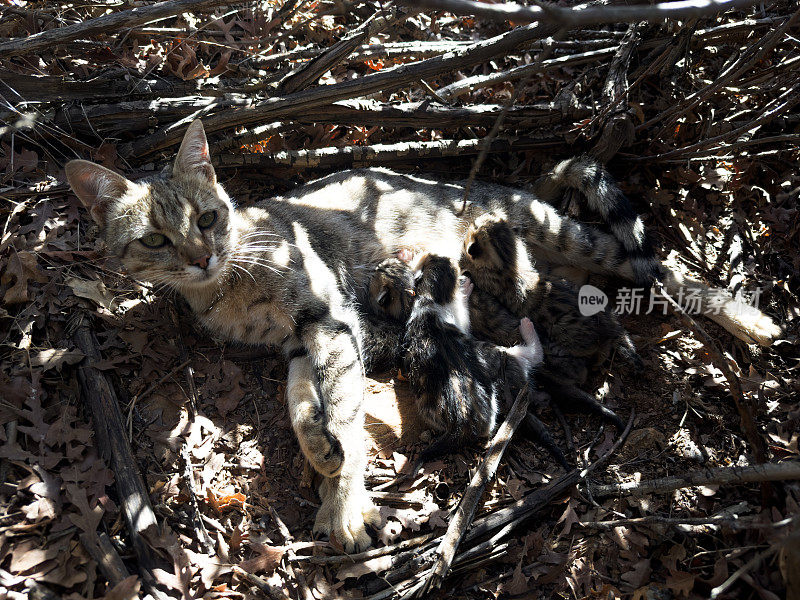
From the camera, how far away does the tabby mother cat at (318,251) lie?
3.35m

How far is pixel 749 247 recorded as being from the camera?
→ 15.5 feet

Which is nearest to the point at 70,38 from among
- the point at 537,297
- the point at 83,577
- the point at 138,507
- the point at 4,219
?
the point at 4,219

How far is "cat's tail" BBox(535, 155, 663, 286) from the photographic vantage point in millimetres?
4324

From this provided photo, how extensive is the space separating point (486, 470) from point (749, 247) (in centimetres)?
320

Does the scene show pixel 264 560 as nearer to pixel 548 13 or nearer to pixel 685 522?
pixel 685 522

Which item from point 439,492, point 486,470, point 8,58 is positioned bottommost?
point 439,492

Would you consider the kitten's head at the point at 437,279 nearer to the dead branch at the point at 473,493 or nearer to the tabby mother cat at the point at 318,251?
the tabby mother cat at the point at 318,251

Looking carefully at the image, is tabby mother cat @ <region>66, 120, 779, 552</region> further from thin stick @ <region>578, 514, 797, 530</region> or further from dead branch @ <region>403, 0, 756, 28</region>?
dead branch @ <region>403, 0, 756, 28</region>

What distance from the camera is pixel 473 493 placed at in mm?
3215

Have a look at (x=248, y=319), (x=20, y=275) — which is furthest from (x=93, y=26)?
(x=248, y=319)

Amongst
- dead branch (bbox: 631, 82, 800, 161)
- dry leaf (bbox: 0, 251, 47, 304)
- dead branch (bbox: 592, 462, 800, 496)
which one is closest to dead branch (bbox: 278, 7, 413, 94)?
dry leaf (bbox: 0, 251, 47, 304)

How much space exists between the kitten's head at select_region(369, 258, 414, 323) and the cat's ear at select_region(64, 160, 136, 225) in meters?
1.84

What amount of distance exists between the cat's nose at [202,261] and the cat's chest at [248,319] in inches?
17.0

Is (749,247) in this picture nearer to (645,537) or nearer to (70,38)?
(645,537)
